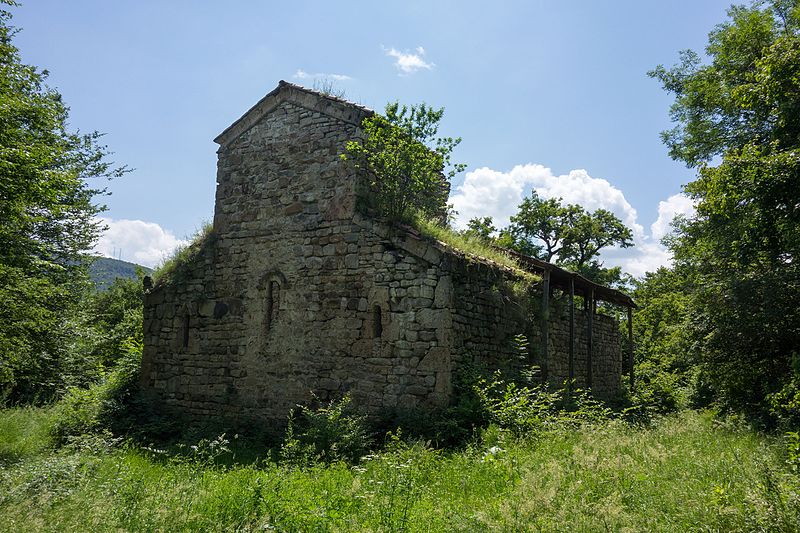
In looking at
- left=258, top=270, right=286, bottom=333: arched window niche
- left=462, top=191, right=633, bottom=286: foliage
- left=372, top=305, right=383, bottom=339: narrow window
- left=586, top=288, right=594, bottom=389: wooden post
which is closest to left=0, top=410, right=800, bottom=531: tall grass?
left=372, top=305, right=383, bottom=339: narrow window

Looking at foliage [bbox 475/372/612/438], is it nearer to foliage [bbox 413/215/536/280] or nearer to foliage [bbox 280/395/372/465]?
foliage [bbox 280/395/372/465]

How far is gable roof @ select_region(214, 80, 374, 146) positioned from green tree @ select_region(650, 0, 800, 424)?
256 inches

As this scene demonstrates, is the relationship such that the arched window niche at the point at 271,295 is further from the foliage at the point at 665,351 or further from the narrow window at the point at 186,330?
the foliage at the point at 665,351

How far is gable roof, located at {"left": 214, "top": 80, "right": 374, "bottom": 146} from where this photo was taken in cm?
1062

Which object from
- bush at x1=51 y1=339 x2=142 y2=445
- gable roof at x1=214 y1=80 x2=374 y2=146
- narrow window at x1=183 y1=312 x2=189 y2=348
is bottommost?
bush at x1=51 y1=339 x2=142 y2=445

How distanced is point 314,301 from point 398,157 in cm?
318

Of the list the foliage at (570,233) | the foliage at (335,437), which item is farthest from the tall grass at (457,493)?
the foliage at (570,233)

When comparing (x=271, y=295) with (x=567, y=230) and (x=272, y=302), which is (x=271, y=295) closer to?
(x=272, y=302)

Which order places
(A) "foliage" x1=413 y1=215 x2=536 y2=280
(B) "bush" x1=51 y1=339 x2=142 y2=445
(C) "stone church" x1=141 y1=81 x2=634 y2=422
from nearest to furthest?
1. (C) "stone church" x1=141 y1=81 x2=634 y2=422
2. (A) "foliage" x1=413 y1=215 x2=536 y2=280
3. (B) "bush" x1=51 y1=339 x2=142 y2=445

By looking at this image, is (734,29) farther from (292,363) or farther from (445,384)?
(292,363)

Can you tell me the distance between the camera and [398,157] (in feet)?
32.8

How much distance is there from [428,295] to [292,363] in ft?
10.3

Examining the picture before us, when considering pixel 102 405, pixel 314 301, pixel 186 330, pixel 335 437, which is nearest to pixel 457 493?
pixel 335 437

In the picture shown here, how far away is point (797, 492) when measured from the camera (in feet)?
13.9
